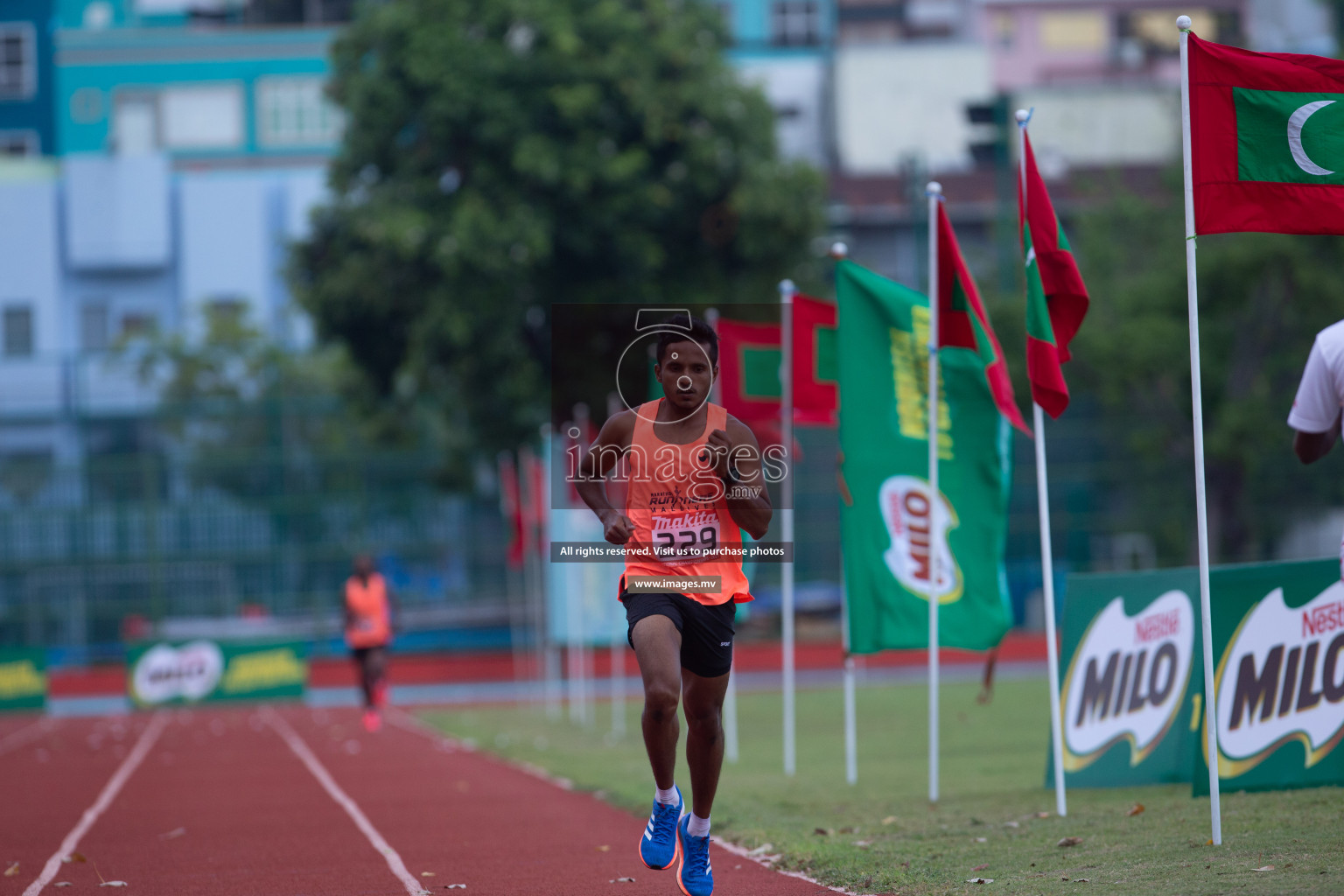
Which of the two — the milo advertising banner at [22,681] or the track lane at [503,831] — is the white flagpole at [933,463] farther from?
the milo advertising banner at [22,681]

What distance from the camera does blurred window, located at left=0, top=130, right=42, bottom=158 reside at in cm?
5644

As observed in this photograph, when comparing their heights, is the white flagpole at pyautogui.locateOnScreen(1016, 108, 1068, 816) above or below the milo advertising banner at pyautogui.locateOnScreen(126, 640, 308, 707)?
A: above

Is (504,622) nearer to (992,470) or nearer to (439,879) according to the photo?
(992,470)

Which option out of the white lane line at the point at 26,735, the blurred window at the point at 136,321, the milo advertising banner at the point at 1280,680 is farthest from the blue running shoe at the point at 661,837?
the blurred window at the point at 136,321

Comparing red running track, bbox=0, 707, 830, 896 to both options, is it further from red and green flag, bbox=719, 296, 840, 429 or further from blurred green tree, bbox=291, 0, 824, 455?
blurred green tree, bbox=291, 0, 824, 455

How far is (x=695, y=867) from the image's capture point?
6578mm

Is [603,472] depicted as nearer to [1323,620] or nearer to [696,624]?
Result: [696,624]

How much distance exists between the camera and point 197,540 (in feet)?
111

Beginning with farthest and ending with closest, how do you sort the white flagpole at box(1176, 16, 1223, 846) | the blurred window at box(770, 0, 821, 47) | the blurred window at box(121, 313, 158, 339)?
the blurred window at box(770, 0, 821, 47) < the blurred window at box(121, 313, 158, 339) < the white flagpole at box(1176, 16, 1223, 846)

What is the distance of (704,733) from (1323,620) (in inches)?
160

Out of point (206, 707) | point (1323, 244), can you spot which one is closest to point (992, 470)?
point (206, 707)

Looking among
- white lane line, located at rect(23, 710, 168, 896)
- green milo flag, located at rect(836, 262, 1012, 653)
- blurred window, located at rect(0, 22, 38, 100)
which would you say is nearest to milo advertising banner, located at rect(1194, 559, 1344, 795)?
green milo flag, located at rect(836, 262, 1012, 653)

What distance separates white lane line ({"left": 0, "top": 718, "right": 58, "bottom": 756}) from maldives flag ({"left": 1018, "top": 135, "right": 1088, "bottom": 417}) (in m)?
15.5

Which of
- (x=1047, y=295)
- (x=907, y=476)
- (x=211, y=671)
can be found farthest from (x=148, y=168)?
(x=1047, y=295)
